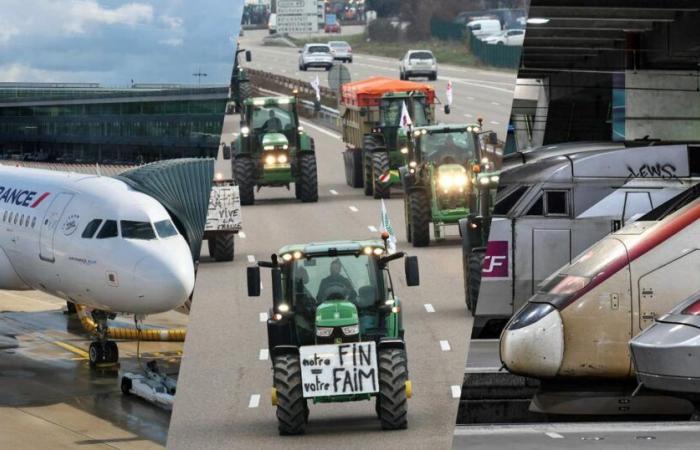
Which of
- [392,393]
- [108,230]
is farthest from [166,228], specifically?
[108,230]

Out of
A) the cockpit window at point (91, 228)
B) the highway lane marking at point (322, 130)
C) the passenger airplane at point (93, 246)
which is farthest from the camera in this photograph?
the cockpit window at point (91, 228)

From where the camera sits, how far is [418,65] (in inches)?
169

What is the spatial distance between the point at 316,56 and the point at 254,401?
105cm

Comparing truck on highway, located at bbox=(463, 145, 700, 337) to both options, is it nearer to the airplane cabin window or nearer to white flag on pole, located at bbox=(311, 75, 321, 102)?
the airplane cabin window

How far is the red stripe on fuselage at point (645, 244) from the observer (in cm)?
870

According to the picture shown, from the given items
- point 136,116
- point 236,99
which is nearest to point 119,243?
point 136,116

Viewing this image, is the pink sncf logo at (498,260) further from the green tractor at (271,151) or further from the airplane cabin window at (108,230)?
the green tractor at (271,151)

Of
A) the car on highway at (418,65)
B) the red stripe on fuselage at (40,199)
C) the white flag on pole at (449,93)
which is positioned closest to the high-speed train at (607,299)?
the red stripe on fuselage at (40,199)

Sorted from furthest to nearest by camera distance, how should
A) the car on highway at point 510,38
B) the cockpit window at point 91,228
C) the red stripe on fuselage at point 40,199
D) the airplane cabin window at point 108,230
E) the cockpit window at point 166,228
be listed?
the cockpit window at point 91,228
the airplane cabin window at point 108,230
the red stripe on fuselage at point 40,199
the cockpit window at point 166,228
the car on highway at point 510,38

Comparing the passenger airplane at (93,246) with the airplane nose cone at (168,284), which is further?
the passenger airplane at (93,246)

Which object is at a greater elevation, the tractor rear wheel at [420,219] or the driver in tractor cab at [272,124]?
the driver in tractor cab at [272,124]

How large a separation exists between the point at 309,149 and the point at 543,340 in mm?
4943

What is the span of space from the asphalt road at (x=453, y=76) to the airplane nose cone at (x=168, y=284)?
0.69m

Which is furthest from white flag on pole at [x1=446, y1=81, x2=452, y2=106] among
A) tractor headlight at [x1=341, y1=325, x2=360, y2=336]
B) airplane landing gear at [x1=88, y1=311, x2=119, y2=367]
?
airplane landing gear at [x1=88, y1=311, x2=119, y2=367]
